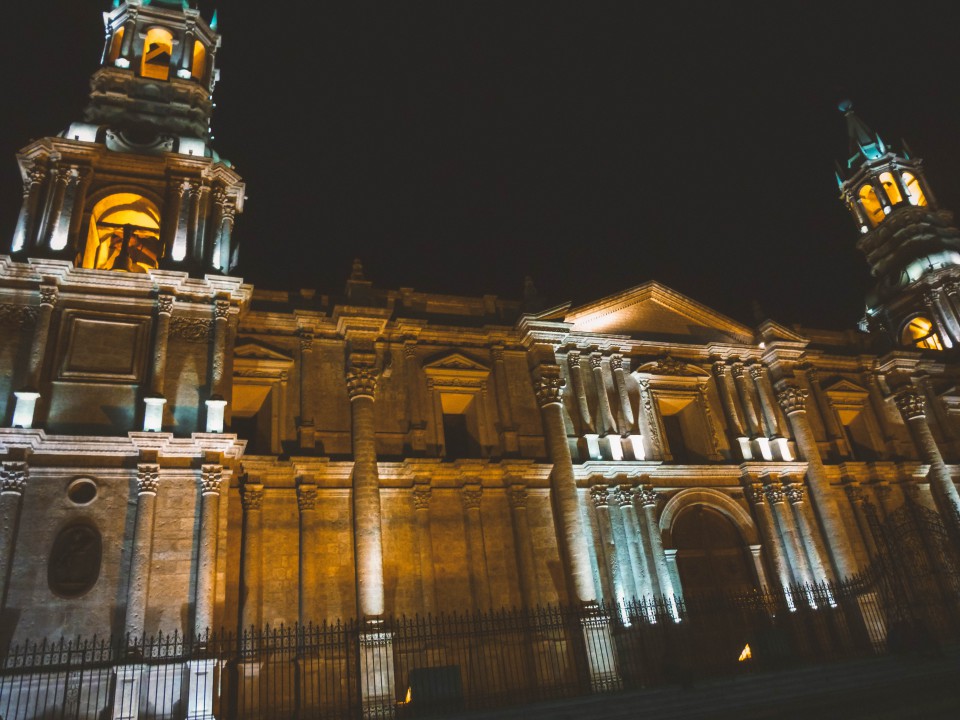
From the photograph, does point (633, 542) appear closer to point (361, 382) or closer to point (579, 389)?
point (579, 389)

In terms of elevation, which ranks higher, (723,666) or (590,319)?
(590,319)

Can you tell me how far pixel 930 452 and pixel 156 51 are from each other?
29.0m

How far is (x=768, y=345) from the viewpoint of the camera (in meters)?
25.0

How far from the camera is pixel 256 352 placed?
1925 cm

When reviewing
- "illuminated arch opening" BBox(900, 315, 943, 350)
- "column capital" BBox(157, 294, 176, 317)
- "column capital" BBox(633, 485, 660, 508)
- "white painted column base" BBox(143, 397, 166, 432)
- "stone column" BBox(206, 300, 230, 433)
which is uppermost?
"illuminated arch opening" BBox(900, 315, 943, 350)

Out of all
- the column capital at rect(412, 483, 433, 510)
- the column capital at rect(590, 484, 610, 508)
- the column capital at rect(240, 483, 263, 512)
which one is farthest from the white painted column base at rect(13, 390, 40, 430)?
the column capital at rect(590, 484, 610, 508)

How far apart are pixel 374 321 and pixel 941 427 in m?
21.2

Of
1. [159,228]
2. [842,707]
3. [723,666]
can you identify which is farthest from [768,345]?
[159,228]

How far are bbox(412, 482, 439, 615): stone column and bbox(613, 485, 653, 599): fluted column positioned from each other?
546 centimetres

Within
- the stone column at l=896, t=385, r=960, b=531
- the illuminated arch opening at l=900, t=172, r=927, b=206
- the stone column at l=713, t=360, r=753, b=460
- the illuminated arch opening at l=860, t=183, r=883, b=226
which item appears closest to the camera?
the stone column at l=713, t=360, r=753, b=460

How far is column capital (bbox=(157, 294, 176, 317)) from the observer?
57.7 feet

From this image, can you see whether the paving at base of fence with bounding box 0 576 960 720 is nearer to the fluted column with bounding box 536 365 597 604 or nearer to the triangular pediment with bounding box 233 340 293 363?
the fluted column with bounding box 536 365 597 604

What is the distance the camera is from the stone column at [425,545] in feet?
57.9

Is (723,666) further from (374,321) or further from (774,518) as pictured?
(374,321)
